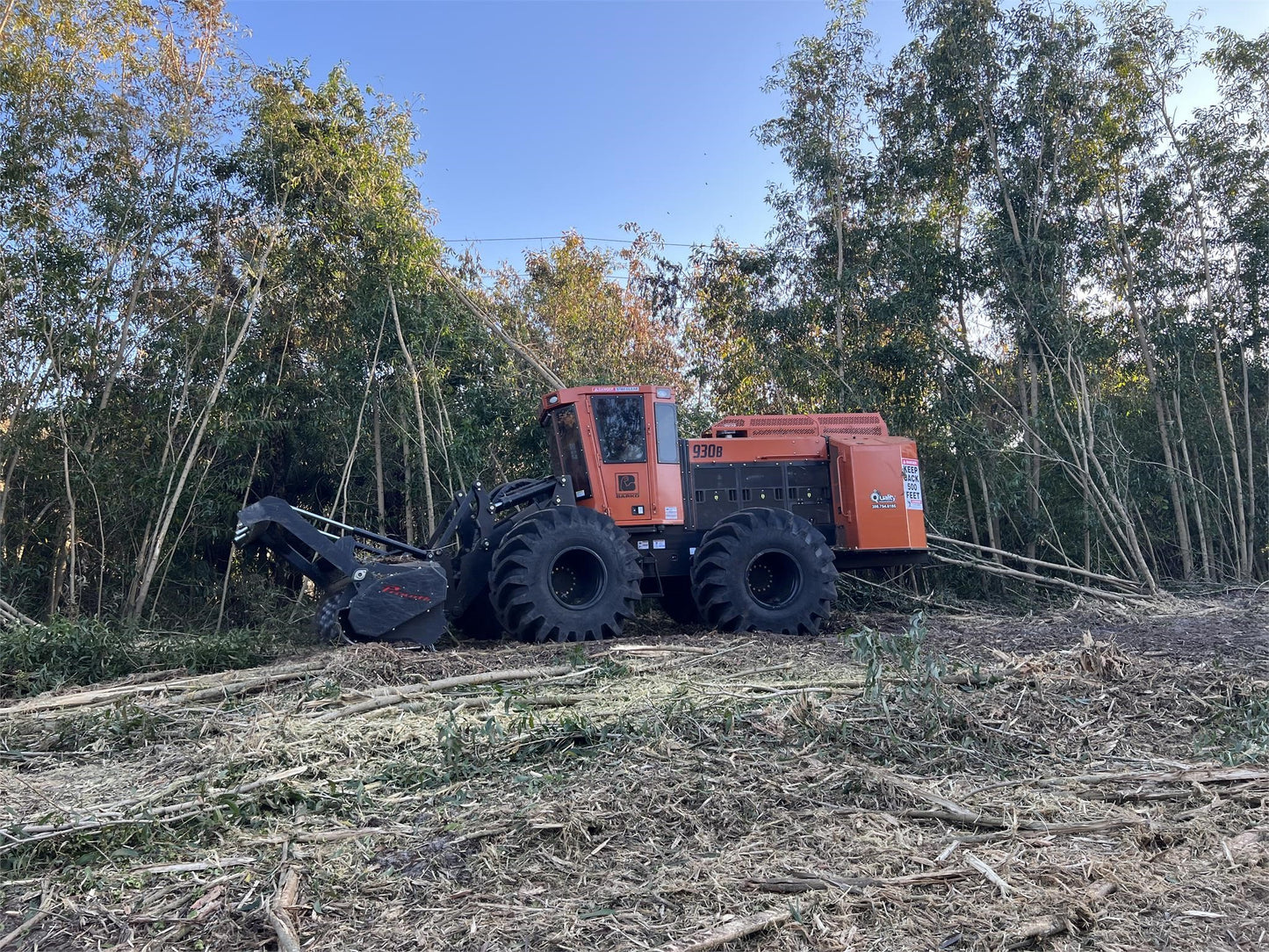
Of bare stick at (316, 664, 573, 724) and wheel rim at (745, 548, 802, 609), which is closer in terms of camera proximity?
bare stick at (316, 664, 573, 724)

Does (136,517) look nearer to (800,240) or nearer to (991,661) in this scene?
(991,661)

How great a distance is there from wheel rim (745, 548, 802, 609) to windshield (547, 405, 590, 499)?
167 centimetres

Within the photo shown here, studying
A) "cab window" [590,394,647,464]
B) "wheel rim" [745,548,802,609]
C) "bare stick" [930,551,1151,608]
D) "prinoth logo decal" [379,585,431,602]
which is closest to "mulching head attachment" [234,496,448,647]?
"prinoth logo decal" [379,585,431,602]

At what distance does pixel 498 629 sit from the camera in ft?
28.6

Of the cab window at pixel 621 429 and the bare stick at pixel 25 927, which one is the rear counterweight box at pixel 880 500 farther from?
the bare stick at pixel 25 927

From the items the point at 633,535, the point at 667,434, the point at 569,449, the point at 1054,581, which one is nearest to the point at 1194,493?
the point at 1054,581

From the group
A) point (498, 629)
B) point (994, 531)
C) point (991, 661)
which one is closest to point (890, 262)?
point (994, 531)

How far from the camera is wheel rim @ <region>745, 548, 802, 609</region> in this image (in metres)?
8.73

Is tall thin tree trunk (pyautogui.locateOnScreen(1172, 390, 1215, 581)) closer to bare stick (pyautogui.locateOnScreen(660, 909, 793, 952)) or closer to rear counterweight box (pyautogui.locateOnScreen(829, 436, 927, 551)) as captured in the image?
rear counterweight box (pyautogui.locateOnScreen(829, 436, 927, 551))

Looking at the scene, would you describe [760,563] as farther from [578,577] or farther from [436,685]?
[436,685]

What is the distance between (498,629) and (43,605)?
605 cm

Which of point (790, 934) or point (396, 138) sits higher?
point (396, 138)

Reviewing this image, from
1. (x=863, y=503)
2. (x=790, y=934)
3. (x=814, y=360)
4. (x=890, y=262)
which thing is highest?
(x=890, y=262)

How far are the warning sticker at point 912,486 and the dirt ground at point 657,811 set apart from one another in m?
4.30
